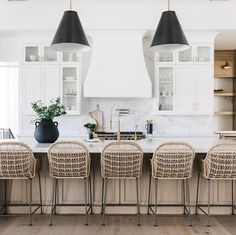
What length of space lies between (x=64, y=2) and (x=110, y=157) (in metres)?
3.48

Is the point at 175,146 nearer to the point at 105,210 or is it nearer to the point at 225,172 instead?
the point at 225,172

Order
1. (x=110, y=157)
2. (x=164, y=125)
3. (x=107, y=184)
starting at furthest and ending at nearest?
(x=164, y=125) < (x=107, y=184) < (x=110, y=157)

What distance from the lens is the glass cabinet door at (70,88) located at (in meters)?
6.07

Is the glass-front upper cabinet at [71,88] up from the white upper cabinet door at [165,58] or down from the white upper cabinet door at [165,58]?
down

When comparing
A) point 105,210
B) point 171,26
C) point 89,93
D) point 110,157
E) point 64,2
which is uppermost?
point 64,2

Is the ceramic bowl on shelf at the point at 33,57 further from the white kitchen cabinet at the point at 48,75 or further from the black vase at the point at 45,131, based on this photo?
the black vase at the point at 45,131

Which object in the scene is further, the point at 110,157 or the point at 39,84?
the point at 39,84

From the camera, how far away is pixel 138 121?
636 cm

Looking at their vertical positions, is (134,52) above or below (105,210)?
above

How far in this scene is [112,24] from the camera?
5863 mm

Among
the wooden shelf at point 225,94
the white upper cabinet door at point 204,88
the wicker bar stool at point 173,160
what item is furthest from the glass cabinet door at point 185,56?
the wicker bar stool at point 173,160

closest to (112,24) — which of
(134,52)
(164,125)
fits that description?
(134,52)

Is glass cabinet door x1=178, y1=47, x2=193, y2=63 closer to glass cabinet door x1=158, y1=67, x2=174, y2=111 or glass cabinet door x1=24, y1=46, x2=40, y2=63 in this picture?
glass cabinet door x1=158, y1=67, x2=174, y2=111

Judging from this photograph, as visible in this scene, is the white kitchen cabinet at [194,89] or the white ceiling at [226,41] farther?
the white ceiling at [226,41]
